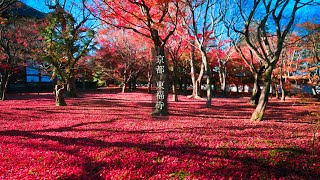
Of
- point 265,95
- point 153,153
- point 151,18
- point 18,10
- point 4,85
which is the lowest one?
point 153,153

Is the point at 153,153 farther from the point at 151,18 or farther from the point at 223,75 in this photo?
the point at 223,75

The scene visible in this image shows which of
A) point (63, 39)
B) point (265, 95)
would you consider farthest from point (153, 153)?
point (63, 39)

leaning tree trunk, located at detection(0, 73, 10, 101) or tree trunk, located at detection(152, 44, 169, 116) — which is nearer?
tree trunk, located at detection(152, 44, 169, 116)

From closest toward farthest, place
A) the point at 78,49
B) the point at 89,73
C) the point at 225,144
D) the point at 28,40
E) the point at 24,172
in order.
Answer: the point at 24,172
the point at 225,144
the point at 28,40
the point at 78,49
the point at 89,73

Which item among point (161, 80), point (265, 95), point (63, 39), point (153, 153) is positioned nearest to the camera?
point (153, 153)

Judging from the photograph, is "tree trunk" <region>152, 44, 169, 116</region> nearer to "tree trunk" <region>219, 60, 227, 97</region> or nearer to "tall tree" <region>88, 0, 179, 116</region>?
"tall tree" <region>88, 0, 179, 116</region>

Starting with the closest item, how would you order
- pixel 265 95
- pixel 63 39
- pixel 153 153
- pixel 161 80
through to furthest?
1. pixel 153 153
2. pixel 161 80
3. pixel 265 95
4. pixel 63 39

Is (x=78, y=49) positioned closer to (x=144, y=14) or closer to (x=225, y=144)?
(x=144, y=14)

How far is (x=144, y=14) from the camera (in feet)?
42.0

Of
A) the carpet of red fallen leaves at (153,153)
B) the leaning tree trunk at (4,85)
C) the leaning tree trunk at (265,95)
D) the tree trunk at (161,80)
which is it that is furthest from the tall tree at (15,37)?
the leaning tree trunk at (265,95)

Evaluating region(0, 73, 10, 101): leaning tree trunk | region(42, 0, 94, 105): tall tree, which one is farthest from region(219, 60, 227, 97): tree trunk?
region(0, 73, 10, 101): leaning tree trunk

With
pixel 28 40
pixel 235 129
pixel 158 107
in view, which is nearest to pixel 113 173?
pixel 235 129

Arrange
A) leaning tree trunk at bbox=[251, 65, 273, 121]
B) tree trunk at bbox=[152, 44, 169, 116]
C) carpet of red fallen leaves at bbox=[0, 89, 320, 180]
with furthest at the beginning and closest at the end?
leaning tree trunk at bbox=[251, 65, 273, 121] < tree trunk at bbox=[152, 44, 169, 116] < carpet of red fallen leaves at bbox=[0, 89, 320, 180]

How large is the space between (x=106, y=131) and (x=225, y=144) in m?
5.23
